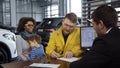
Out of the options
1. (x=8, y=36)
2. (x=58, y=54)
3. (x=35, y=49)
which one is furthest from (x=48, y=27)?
(x=58, y=54)

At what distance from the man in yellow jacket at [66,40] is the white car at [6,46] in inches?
123

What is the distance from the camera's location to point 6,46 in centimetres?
659

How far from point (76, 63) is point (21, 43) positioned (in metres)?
1.95

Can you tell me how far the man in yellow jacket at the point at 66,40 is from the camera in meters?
3.49

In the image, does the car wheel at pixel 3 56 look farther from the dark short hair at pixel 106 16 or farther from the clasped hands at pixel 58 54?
the dark short hair at pixel 106 16

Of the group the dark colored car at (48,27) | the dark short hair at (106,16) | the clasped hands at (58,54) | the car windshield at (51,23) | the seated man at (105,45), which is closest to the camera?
the seated man at (105,45)

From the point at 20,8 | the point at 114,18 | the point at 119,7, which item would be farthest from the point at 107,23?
the point at 20,8

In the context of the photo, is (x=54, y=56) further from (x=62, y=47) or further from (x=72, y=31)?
(x=72, y=31)

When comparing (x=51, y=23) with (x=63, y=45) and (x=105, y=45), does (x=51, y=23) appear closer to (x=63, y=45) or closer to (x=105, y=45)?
(x=63, y=45)

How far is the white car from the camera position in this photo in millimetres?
6508

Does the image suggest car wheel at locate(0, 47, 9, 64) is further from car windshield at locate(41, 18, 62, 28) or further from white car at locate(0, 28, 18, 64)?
car windshield at locate(41, 18, 62, 28)

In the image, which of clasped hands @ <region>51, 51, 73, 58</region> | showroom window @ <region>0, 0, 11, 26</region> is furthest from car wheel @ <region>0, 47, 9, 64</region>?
showroom window @ <region>0, 0, 11, 26</region>

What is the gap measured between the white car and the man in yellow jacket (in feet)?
10.3

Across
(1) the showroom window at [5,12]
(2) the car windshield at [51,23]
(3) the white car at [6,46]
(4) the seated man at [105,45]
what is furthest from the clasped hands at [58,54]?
(1) the showroom window at [5,12]
